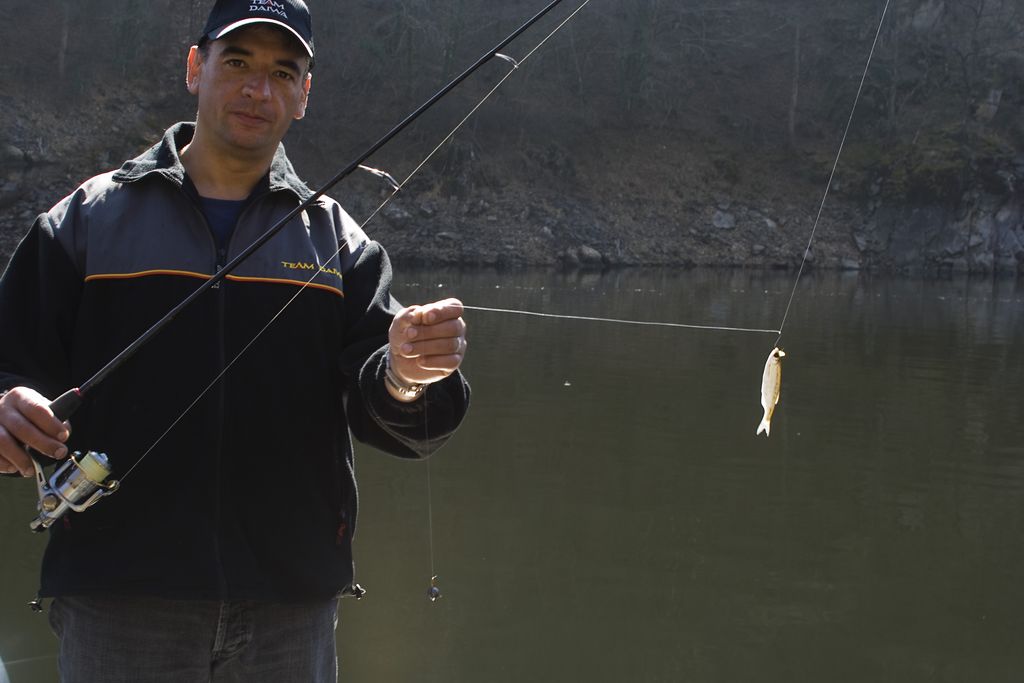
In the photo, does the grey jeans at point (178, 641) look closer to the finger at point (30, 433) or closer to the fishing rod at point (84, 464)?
the fishing rod at point (84, 464)

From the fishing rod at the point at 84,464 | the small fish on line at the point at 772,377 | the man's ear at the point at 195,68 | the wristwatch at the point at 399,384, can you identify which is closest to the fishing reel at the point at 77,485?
the fishing rod at the point at 84,464

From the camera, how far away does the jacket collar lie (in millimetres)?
1970

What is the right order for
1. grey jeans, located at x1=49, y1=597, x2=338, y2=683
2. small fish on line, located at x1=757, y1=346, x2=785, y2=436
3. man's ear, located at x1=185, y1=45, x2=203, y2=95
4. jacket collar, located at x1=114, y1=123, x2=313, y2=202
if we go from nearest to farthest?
1. grey jeans, located at x1=49, y1=597, x2=338, y2=683
2. jacket collar, located at x1=114, y1=123, x2=313, y2=202
3. man's ear, located at x1=185, y1=45, x2=203, y2=95
4. small fish on line, located at x1=757, y1=346, x2=785, y2=436

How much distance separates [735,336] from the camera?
49.7 feet

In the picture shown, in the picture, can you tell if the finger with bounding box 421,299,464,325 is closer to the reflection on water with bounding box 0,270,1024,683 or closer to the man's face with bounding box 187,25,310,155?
the man's face with bounding box 187,25,310,155

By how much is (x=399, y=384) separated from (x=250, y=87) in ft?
2.10

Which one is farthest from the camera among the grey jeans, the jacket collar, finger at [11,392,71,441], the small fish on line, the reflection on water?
the reflection on water

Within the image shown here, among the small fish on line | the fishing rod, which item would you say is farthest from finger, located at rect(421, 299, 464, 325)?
the small fish on line

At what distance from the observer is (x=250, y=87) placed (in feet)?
6.68

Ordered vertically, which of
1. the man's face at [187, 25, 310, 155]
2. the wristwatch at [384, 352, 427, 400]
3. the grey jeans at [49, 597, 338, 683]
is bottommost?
the grey jeans at [49, 597, 338, 683]

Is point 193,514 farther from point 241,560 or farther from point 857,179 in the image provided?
point 857,179

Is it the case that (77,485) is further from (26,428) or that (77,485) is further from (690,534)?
(690,534)

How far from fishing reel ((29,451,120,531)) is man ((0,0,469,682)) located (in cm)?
4

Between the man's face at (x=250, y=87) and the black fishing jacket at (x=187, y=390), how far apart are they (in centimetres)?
12
